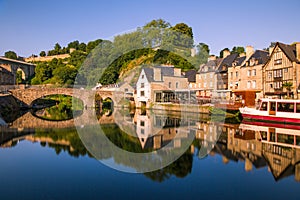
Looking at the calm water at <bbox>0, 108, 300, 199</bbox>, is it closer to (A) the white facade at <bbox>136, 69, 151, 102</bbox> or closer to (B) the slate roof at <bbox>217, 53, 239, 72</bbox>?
(A) the white facade at <bbox>136, 69, 151, 102</bbox>

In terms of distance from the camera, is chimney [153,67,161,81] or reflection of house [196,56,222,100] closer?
chimney [153,67,161,81]

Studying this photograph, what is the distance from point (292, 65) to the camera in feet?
93.2

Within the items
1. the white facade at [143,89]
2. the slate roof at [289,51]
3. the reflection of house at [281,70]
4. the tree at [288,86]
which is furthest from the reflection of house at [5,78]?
the tree at [288,86]

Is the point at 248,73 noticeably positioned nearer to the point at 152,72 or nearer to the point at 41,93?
the point at 152,72

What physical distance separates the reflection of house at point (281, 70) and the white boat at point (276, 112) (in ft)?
20.7

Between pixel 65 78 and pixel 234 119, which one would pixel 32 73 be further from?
pixel 234 119

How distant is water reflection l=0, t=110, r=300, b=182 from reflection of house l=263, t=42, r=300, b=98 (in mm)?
10156

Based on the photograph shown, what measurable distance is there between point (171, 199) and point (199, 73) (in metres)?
34.9

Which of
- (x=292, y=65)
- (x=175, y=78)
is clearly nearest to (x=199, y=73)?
(x=175, y=78)

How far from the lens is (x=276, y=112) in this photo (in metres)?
22.5

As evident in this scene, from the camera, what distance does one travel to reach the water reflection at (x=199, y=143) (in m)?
10.8

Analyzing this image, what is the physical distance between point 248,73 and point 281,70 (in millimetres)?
4787

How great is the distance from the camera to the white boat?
21547 millimetres

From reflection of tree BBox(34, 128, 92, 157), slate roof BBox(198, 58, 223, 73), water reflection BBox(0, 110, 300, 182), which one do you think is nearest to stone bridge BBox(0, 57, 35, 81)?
slate roof BBox(198, 58, 223, 73)
